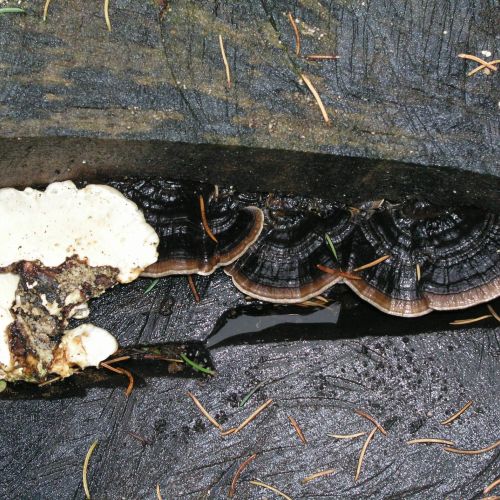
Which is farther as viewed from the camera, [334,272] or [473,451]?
[473,451]

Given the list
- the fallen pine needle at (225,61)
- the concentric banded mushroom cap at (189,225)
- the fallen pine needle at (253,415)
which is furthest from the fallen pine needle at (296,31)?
the fallen pine needle at (253,415)

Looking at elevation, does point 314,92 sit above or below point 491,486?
above

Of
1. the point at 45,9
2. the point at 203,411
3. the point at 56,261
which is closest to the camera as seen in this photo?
the point at 45,9

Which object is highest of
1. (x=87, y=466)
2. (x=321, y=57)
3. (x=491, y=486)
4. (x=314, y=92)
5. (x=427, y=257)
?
(x=321, y=57)

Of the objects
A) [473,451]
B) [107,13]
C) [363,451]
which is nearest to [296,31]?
[107,13]

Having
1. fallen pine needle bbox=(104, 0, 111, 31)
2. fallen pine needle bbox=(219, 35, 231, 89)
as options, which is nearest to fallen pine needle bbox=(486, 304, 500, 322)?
fallen pine needle bbox=(219, 35, 231, 89)

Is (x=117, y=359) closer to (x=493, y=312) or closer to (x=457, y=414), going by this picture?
(x=457, y=414)

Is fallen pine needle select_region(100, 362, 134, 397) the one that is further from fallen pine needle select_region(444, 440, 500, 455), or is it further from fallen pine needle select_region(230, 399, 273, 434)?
fallen pine needle select_region(444, 440, 500, 455)

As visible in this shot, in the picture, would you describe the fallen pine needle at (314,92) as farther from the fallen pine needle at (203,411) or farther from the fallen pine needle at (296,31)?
the fallen pine needle at (203,411)
